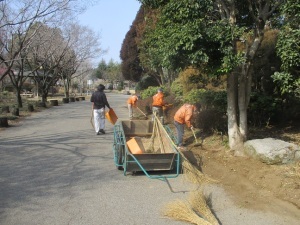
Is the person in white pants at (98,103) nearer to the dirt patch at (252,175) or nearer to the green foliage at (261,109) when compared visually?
the dirt patch at (252,175)

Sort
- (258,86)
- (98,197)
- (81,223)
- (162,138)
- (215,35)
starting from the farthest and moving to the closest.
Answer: (258,86) → (162,138) → (215,35) → (98,197) → (81,223)

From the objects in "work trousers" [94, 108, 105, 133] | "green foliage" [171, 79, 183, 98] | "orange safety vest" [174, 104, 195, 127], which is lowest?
"work trousers" [94, 108, 105, 133]

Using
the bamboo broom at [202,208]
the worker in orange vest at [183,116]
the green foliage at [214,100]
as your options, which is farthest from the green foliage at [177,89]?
the bamboo broom at [202,208]

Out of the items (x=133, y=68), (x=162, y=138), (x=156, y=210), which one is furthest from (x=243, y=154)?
(x=133, y=68)

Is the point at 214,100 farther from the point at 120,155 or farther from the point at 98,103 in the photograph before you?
the point at 120,155

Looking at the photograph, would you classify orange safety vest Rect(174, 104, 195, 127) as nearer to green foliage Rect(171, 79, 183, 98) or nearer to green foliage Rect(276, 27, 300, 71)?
green foliage Rect(276, 27, 300, 71)

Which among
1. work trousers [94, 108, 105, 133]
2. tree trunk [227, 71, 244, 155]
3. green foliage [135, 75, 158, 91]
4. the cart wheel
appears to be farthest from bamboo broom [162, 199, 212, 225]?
green foliage [135, 75, 158, 91]

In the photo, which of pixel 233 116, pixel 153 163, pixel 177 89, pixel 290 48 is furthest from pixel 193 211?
pixel 177 89

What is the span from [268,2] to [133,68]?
29.1 metres

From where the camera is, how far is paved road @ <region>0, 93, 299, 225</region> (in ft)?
15.6

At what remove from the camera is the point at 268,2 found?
7516 mm

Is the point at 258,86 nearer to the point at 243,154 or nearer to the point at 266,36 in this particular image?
the point at 266,36

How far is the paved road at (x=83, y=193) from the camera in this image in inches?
187

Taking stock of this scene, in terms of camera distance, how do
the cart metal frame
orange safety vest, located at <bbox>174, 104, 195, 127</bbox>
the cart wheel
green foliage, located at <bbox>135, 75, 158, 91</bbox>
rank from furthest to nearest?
green foliage, located at <bbox>135, 75, 158, 91</bbox>
orange safety vest, located at <bbox>174, 104, 195, 127</bbox>
the cart wheel
the cart metal frame
